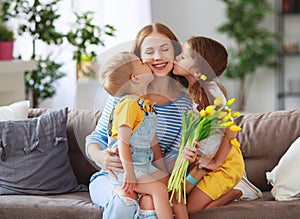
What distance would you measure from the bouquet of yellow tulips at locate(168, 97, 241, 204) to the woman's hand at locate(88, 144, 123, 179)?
0.73 ft

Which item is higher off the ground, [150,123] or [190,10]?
[190,10]

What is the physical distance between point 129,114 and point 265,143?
0.80 meters

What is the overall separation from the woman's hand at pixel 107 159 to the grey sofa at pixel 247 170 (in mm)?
181

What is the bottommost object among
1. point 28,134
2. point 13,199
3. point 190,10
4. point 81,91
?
point 13,199

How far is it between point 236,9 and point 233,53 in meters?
0.42

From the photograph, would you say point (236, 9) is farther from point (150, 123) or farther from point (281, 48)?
point (150, 123)

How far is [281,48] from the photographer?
20.2ft

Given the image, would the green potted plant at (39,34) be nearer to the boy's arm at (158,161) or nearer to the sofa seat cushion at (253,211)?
the boy's arm at (158,161)

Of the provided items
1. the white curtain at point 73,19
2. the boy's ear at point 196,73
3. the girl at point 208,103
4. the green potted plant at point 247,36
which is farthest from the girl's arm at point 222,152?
the green potted plant at point 247,36

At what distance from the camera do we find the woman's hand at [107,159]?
2.49 meters

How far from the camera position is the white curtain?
16.0 feet

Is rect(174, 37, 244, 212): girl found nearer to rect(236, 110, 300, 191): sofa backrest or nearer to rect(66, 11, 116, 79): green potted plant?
rect(236, 110, 300, 191): sofa backrest

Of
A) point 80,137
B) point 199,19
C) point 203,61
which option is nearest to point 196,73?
point 203,61

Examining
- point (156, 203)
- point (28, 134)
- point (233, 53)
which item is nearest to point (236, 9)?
point (233, 53)
